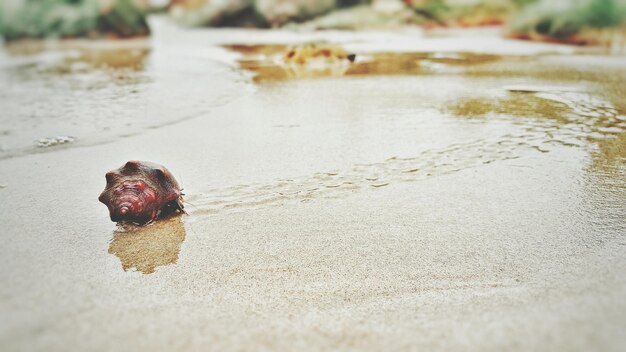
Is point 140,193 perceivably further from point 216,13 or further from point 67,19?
point 216,13

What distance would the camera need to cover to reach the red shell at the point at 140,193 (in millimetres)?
2441

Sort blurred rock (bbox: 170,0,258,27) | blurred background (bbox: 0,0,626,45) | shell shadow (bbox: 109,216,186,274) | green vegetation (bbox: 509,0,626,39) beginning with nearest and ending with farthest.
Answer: shell shadow (bbox: 109,216,186,274) < green vegetation (bbox: 509,0,626,39) < blurred background (bbox: 0,0,626,45) < blurred rock (bbox: 170,0,258,27)

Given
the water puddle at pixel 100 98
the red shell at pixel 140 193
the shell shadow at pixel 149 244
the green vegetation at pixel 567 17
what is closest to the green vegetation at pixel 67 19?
the water puddle at pixel 100 98

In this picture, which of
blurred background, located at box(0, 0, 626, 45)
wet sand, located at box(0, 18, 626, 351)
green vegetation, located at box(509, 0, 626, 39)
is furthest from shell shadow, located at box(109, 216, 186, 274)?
blurred background, located at box(0, 0, 626, 45)

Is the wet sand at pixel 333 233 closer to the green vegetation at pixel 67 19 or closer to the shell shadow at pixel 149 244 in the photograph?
the shell shadow at pixel 149 244

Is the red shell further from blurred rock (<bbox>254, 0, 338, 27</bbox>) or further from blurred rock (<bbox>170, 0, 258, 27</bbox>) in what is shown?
blurred rock (<bbox>170, 0, 258, 27</bbox>)

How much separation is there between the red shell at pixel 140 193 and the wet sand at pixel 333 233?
0.27ft

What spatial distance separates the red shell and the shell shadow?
0.06 meters

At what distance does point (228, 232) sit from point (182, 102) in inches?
133

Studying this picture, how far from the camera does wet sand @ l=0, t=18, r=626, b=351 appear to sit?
1674mm

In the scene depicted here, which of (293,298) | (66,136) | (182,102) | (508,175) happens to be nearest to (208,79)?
(182,102)

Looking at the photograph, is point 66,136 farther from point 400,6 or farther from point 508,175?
point 400,6

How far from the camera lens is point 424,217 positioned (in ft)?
8.39

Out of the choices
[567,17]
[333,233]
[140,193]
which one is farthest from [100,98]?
[567,17]
